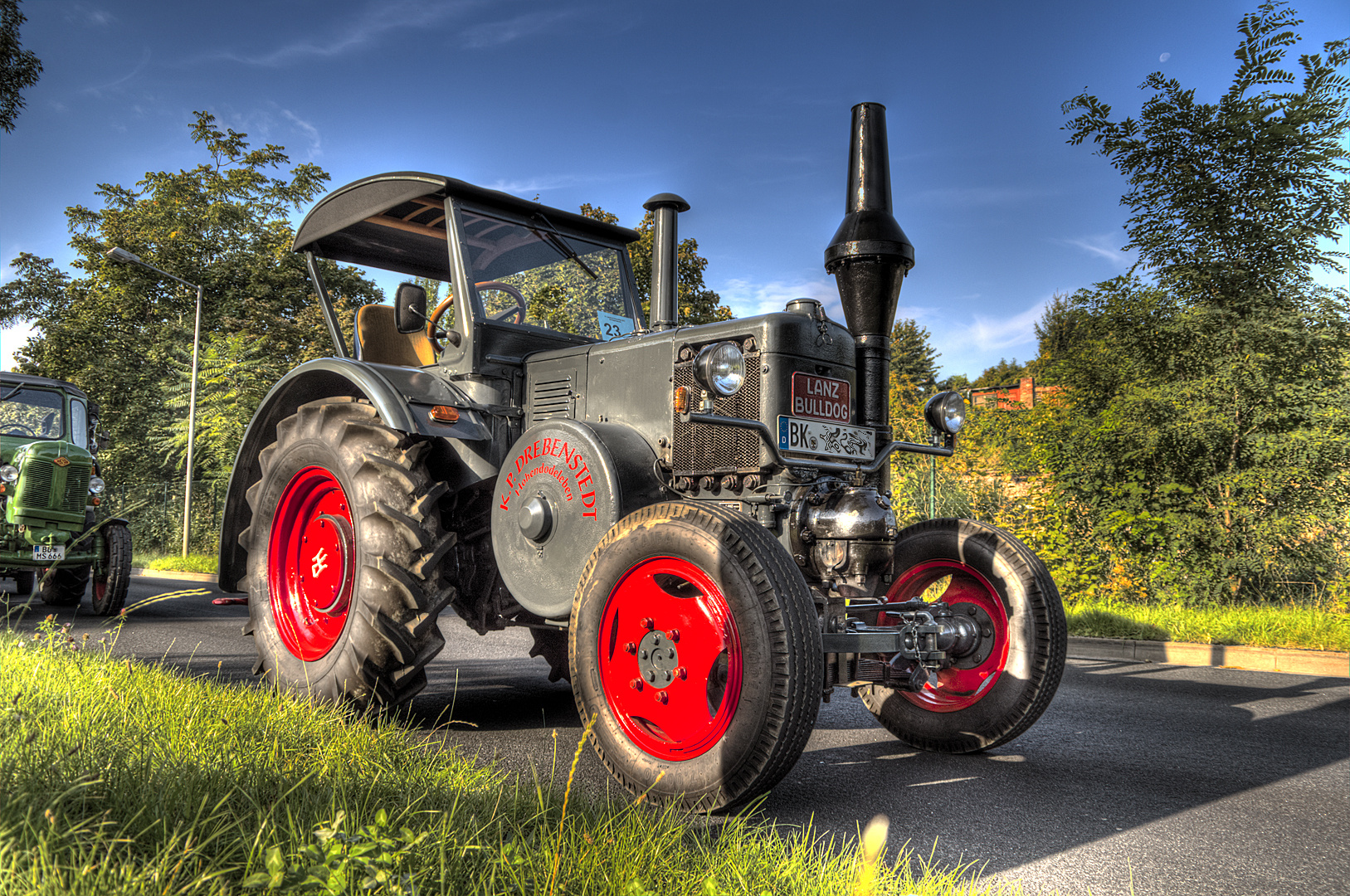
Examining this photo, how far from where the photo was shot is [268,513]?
16.3 feet

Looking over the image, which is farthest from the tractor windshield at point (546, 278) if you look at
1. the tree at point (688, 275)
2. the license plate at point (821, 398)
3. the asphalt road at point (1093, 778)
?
the tree at point (688, 275)

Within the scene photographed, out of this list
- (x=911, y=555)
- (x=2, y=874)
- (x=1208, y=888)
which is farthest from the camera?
(x=911, y=555)

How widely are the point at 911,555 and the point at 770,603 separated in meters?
1.85

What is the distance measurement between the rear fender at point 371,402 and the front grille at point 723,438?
3.60 feet

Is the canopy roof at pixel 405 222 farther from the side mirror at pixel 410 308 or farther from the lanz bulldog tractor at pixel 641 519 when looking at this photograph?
the side mirror at pixel 410 308

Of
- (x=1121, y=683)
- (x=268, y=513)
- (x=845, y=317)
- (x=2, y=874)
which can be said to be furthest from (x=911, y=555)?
(x=2, y=874)

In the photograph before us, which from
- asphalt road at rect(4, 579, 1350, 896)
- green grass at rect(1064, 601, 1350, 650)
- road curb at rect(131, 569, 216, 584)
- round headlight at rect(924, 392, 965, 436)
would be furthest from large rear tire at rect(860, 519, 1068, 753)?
road curb at rect(131, 569, 216, 584)

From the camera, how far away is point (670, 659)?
321 cm

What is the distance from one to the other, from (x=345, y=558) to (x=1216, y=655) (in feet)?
23.4

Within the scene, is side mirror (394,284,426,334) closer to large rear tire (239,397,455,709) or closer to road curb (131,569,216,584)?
large rear tire (239,397,455,709)

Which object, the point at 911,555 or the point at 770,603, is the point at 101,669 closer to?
the point at 770,603

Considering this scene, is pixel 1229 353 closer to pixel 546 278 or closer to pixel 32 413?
pixel 546 278

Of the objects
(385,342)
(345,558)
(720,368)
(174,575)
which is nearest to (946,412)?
(720,368)

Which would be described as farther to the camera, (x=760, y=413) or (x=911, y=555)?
(x=911, y=555)
